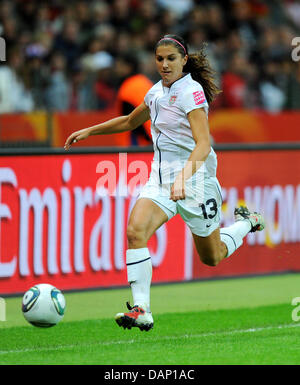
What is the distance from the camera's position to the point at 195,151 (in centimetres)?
662

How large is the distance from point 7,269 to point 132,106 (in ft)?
10.3

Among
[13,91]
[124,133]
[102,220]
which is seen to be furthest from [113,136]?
[102,220]

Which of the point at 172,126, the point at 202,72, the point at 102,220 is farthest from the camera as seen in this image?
the point at 102,220

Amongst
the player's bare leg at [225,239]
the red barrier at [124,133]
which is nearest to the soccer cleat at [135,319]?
the player's bare leg at [225,239]

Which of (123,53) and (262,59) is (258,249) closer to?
(123,53)

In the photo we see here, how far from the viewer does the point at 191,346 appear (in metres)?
6.75

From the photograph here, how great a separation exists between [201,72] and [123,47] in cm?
831

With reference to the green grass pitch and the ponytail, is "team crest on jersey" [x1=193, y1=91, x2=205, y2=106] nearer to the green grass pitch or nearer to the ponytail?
the ponytail

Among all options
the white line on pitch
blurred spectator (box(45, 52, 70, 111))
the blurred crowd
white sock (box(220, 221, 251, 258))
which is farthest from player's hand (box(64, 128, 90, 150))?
blurred spectator (box(45, 52, 70, 111))

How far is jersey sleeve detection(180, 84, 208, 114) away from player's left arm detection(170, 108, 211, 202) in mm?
34

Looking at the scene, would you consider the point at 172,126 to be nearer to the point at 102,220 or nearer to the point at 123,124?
the point at 123,124

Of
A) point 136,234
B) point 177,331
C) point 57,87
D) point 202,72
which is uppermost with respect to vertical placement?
point 57,87

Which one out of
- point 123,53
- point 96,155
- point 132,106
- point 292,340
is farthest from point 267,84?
point 292,340

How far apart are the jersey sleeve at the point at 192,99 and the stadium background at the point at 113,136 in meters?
2.82
